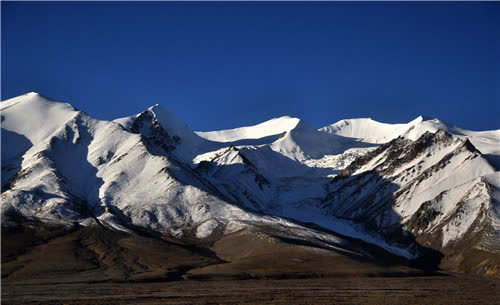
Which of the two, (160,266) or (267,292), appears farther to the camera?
(160,266)

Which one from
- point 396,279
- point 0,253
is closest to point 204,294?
point 396,279

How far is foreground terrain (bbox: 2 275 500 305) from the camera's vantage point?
12125 cm

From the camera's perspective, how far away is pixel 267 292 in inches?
5276

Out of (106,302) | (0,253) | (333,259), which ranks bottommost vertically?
(0,253)

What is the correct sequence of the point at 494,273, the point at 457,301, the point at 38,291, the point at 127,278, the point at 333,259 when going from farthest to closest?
the point at 333,259, the point at 494,273, the point at 127,278, the point at 38,291, the point at 457,301

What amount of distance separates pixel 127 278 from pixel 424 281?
80.5m

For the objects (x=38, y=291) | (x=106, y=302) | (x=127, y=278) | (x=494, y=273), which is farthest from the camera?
(x=494, y=273)

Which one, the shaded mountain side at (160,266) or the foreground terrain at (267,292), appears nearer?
the foreground terrain at (267,292)

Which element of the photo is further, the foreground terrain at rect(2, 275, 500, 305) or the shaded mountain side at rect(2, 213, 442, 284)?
the shaded mountain side at rect(2, 213, 442, 284)

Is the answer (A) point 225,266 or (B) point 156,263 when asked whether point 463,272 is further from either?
(B) point 156,263

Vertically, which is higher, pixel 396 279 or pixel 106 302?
pixel 396 279

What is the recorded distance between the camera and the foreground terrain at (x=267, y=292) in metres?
121

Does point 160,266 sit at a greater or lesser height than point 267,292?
lesser

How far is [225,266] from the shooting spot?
595 feet
